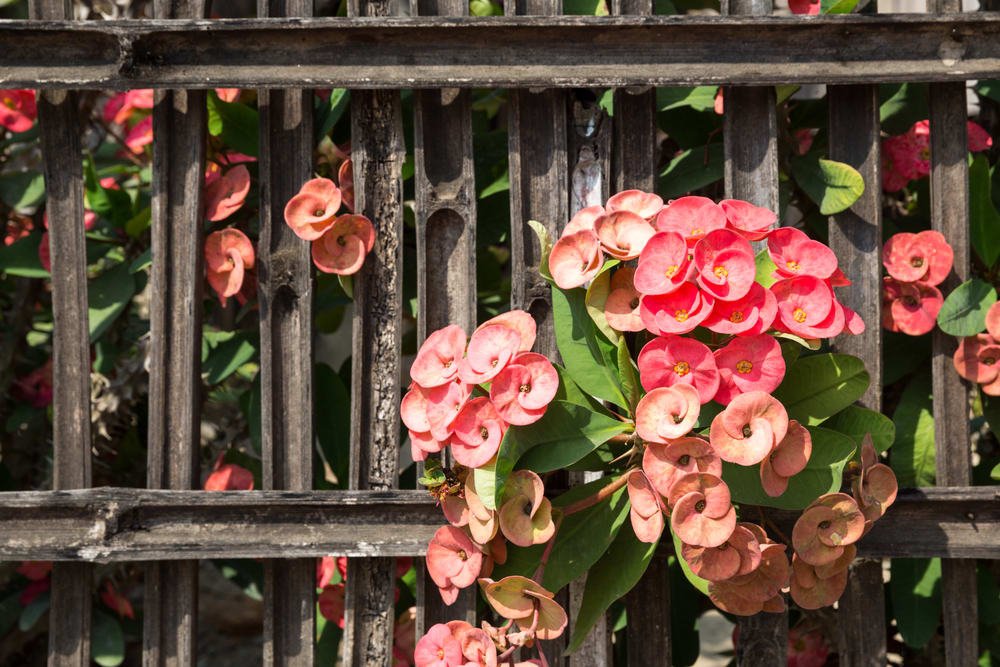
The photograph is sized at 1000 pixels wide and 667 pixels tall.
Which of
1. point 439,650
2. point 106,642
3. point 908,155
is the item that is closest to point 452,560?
point 439,650

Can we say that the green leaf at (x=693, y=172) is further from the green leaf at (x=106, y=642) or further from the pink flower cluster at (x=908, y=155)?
the green leaf at (x=106, y=642)

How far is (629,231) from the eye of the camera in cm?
137

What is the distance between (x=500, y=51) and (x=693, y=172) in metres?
0.46

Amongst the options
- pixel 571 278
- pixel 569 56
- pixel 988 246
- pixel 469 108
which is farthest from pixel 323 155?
pixel 988 246

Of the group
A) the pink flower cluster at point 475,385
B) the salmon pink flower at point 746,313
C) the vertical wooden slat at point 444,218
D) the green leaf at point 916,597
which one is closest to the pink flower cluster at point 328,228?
the vertical wooden slat at point 444,218

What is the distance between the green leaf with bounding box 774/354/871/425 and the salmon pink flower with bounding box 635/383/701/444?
24 centimetres

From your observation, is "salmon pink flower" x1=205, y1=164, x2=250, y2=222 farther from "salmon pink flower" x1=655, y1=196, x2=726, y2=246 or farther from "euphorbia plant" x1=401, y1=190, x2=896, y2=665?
Result: "salmon pink flower" x1=655, y1=196, x2=726, y2=246

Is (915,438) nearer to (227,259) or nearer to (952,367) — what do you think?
(952,367)

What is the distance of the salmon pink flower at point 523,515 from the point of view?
52.6 inches

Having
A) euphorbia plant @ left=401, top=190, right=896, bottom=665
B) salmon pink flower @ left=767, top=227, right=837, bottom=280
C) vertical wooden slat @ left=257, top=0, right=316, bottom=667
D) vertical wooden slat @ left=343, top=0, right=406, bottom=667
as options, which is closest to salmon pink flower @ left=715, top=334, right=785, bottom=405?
euphorbia plant @ left=401, top=190, right=896, bottom=665

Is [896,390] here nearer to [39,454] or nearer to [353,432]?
[353,432]

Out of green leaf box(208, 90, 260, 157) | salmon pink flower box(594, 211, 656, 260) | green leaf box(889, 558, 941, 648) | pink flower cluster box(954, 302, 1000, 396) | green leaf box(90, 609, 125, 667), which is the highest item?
green leaf box(208, 90, 260, 157)

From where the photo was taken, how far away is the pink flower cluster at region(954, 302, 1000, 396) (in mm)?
1586

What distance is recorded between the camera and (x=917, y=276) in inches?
63.4
